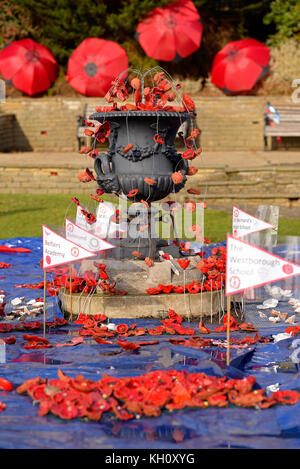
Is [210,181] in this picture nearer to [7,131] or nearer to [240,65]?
[7,131]

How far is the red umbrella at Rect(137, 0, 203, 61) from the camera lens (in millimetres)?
19984

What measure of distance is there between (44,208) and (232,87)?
9.35m

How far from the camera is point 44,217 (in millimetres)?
11781

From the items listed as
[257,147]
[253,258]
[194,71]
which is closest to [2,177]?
[257,147]

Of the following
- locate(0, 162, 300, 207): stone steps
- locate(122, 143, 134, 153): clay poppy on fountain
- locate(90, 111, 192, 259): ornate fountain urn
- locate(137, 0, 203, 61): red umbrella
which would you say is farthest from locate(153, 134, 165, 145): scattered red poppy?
locate(137, 0, 203, 61): red umbrella

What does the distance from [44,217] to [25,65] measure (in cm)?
928

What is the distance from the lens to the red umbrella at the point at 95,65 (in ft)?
64.3

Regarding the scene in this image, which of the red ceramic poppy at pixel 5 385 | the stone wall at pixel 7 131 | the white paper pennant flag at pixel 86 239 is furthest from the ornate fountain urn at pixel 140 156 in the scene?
the stone wall at pixel 7 131

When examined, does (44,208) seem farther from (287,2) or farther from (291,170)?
(287,2)

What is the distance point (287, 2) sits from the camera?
2178cm

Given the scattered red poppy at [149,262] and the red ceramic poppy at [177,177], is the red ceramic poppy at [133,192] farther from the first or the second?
the scattered red poppy at [149,262]

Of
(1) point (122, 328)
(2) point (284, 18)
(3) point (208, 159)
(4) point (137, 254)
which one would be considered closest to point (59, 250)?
(1) point (122, 328)

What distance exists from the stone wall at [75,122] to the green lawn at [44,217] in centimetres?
551

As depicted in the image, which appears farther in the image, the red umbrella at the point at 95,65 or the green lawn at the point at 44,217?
the red umbrella at the point at 95,65
